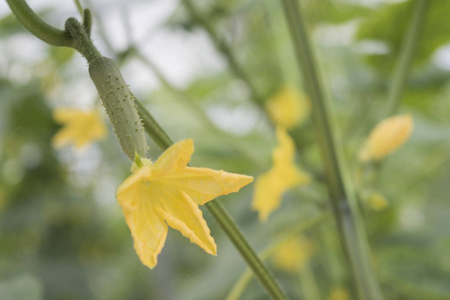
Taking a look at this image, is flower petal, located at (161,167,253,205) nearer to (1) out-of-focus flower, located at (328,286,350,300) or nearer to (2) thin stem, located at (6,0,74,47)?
(2) thin stem, located at (6,0,74,47)

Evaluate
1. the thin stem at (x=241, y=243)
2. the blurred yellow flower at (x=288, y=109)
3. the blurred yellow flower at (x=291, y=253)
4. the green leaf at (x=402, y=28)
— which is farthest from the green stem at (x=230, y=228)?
the blurred yellow flower at (x=291, y=253)

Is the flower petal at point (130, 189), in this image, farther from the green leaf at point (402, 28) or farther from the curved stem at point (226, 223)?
the green leaf at point (402, 28)

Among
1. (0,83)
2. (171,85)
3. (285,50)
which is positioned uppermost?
(0,83)

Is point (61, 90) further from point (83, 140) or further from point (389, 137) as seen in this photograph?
point (389, 137)

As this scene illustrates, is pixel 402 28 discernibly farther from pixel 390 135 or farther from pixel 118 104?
pixel 118 104

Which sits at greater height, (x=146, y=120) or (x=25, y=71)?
(x=25, y=71)

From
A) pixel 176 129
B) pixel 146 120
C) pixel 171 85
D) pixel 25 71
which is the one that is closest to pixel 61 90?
pixel 25 71

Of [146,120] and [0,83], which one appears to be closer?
[146,120]
